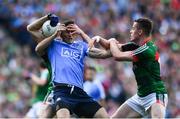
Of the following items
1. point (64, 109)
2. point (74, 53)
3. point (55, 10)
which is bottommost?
point (64, 109)

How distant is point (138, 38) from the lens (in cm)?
1302

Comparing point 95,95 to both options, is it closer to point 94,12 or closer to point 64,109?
point 64,109

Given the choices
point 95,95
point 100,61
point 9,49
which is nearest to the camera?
point 95,95

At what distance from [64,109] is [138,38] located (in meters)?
Answer: 1.66

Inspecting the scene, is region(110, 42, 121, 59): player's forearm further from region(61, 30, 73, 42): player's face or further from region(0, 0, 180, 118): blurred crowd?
region(0, 0, 180, 118): blurred crowd

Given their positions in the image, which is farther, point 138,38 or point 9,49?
point 9,49

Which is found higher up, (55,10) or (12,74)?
(55,10)

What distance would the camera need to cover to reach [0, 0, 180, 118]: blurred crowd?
72.3 feet

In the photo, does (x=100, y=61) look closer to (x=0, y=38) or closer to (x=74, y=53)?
(x=0, y=38)

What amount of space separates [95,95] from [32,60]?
703 centimetres

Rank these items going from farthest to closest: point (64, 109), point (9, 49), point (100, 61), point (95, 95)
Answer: point (9, 49) < point (100, 61) < point (95, 95) < point (64, 109)

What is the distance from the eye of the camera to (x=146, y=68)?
1281 centimetres

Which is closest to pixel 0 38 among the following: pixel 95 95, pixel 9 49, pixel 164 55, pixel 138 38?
pixel 9 49

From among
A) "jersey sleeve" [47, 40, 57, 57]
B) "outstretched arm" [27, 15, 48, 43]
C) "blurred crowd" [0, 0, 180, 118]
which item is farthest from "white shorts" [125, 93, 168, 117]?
"blurred crowd" [0, 0, 180, 118]
